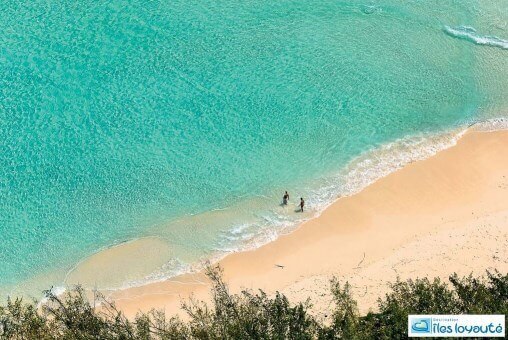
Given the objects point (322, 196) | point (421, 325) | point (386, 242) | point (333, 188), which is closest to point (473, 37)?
point (333, 188)

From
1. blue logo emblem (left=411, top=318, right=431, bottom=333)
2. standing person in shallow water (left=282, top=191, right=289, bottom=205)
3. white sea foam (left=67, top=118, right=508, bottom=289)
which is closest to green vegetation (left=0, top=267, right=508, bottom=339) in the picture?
blue logo emblem (left=411, top=318, right=431, bottom=333)

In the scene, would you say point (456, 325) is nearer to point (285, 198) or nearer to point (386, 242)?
point (386, 242)

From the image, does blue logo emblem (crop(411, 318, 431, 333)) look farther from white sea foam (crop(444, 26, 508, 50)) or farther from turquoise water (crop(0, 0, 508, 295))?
white sea foam (crop(444, 26, 508, 50))

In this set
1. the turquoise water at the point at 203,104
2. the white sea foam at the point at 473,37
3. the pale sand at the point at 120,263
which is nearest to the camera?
the pale sand at the point at 120,263

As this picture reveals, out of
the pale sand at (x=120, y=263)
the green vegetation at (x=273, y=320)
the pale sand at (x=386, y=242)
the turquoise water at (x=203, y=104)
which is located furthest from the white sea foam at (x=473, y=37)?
the pale sand at (x=120, y=263)

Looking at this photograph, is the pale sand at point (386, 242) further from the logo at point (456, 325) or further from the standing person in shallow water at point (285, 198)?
the logo at point (456, 325)

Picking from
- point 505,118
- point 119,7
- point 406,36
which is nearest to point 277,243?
point 505,118

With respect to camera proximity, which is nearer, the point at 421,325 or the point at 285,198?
the point at 421,325
